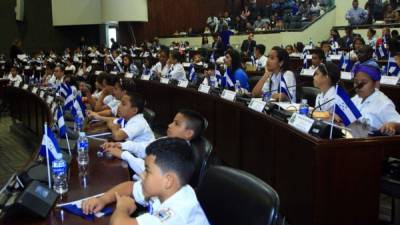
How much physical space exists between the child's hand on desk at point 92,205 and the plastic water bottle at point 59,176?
279 millimetres

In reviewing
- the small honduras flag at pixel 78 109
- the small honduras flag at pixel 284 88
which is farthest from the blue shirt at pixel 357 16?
the small honduras flag at pixel 78 109

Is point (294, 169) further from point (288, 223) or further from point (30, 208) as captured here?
point (30, 208)

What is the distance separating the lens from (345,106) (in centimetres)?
317

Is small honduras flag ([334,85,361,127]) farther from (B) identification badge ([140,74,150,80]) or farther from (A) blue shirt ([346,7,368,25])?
(A) blue shirt ([346,7,368,25])

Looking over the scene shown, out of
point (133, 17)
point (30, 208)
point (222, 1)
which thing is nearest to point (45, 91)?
point (30, 208)

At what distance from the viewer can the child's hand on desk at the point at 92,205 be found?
6.48 feet

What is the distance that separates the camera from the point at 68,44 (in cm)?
1917

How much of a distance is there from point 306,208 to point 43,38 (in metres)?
17.4

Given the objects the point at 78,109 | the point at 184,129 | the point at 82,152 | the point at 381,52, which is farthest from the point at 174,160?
the point at 381,52

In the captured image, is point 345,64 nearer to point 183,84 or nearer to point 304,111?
point 183,84

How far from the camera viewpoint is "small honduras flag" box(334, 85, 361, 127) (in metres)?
3.16

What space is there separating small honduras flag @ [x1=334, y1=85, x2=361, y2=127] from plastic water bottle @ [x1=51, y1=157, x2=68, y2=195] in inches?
73.4

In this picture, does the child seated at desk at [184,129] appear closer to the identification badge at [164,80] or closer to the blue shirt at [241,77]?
the blue shirt at [241,77]

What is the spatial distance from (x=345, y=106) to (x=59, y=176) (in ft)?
6.36
